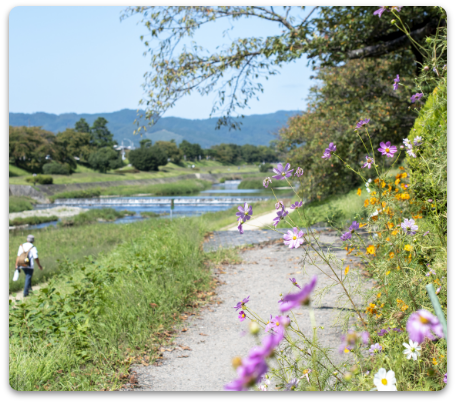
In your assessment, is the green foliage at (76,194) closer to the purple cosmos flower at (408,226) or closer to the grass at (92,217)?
the grass at (92,217)

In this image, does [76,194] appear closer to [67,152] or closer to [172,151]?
[67,152]

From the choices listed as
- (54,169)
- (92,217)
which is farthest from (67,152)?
(92,217)

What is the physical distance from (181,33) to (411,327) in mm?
6478

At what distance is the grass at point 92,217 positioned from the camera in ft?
68.4

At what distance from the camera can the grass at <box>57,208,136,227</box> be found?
20.9 m

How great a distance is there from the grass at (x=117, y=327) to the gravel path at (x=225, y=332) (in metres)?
0.22

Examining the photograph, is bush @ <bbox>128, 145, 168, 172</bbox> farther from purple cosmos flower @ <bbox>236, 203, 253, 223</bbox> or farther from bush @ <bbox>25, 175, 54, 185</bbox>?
purple cosmos flower @ <bbox>236, 203, 253, 223</bbox>

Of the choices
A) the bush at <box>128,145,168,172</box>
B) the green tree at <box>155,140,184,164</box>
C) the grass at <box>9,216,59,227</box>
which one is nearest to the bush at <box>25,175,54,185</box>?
the grass at <box>9,216,59,227</box>

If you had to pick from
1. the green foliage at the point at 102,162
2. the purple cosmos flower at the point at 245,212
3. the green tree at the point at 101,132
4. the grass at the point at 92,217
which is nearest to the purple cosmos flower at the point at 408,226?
the purple cosmos flower at the point at 245,212

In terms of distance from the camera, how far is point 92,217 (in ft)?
73.7

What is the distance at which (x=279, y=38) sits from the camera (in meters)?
6.61

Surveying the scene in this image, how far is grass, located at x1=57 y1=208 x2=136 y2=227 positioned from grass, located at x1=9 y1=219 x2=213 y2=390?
1667 cm
